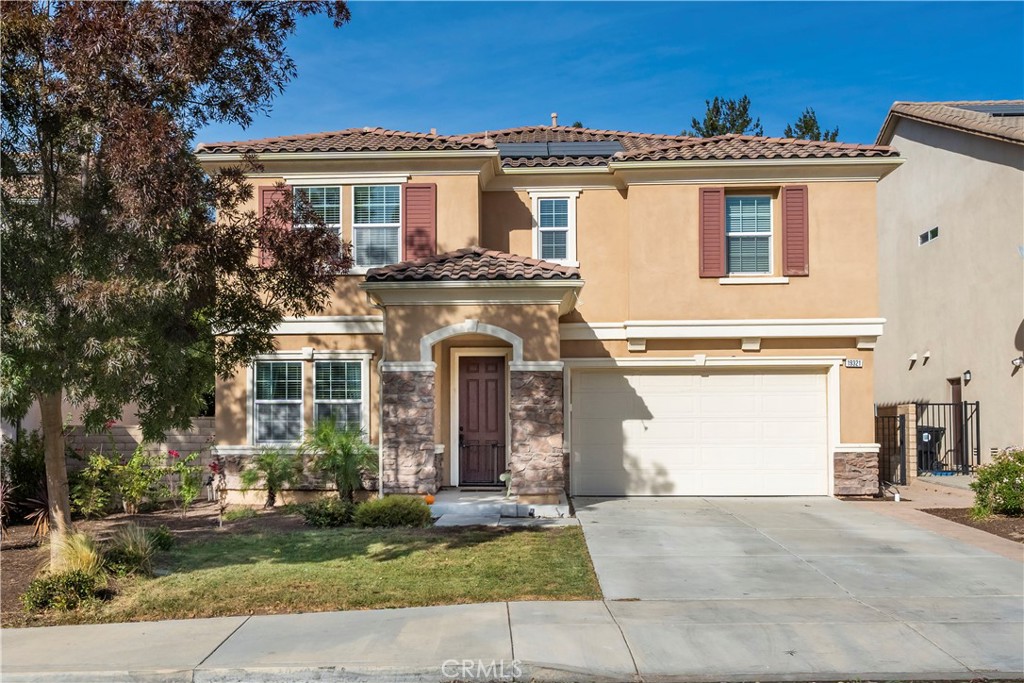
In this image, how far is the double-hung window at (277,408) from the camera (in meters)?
15.4

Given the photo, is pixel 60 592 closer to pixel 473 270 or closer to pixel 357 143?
pixel 473 270

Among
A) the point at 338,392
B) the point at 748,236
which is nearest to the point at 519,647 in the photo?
the point at 338,392

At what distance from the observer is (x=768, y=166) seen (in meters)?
15.5

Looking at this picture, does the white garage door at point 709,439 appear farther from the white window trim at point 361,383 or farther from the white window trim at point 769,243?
the white window trim at point 361,383

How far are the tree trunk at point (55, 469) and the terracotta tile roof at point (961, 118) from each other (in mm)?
17890

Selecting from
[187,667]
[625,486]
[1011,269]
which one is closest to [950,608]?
[187,667]

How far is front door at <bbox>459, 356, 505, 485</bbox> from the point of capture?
1569 cm

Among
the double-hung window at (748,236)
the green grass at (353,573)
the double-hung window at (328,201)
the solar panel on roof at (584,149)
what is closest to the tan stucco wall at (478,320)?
the double-hung window at (328,201)

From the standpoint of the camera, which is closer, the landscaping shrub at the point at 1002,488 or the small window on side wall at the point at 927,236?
the landscaping shrub at the point at 1002,488

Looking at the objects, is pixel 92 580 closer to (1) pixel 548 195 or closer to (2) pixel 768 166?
(1) pixel 548 195

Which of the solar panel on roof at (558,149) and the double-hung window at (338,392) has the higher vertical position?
the solar panel on roof at (558,149)

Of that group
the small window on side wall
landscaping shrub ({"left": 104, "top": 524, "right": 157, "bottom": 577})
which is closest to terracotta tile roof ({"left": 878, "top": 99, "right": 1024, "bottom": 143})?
the small window on side wall

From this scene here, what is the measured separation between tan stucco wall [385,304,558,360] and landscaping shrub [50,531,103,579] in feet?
Result: 18.6

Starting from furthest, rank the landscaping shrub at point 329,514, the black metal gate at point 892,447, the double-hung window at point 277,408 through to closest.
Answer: the black metal gate at point 892,447 < the double-hung window at point 277,408 < the landscaping shrub at point 329,514
